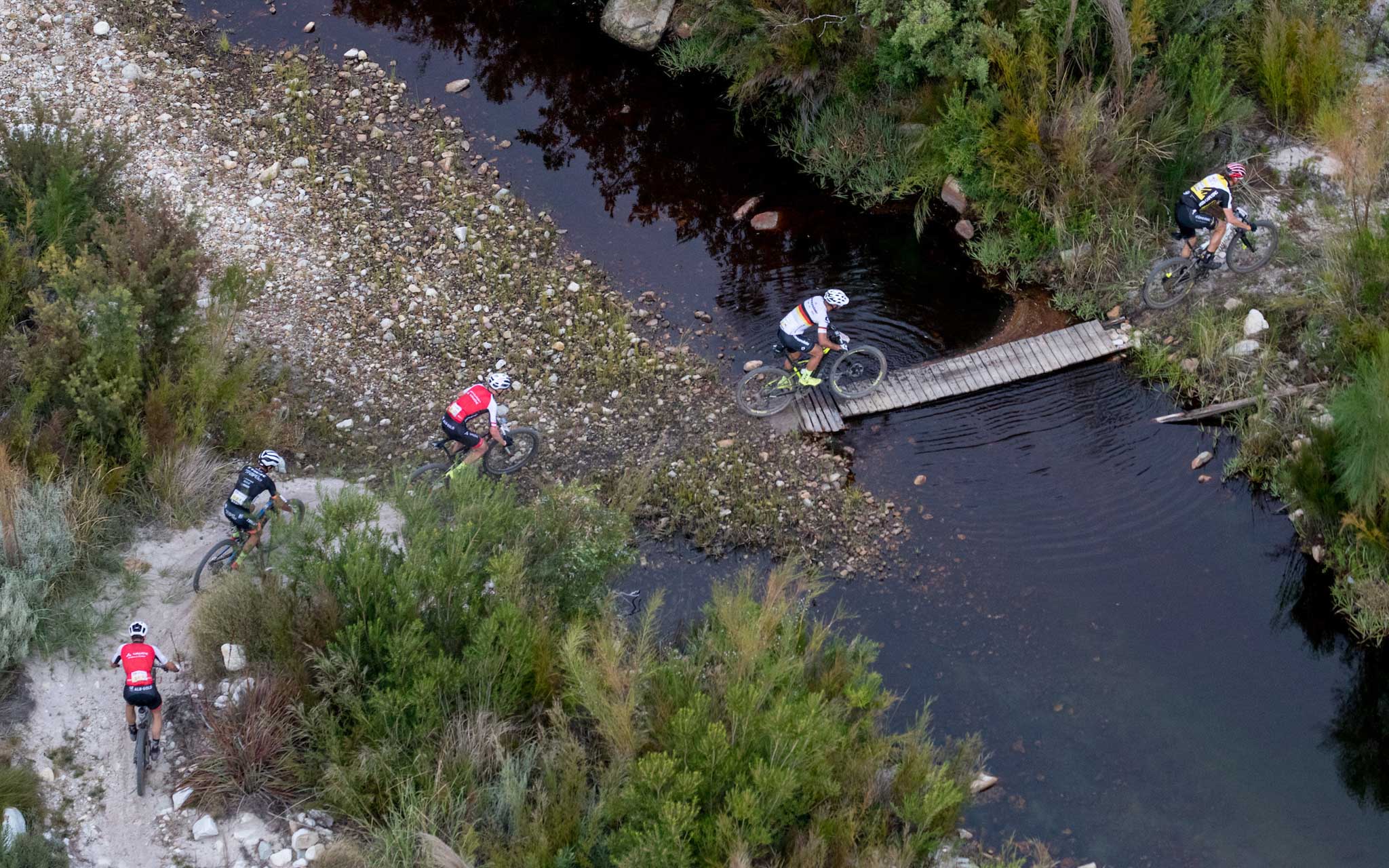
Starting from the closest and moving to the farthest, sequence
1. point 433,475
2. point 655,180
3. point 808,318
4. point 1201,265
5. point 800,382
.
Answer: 1. point 433,475
2. point 808,318
3. point 800,382
4. point 1201,265
5. point 655,180

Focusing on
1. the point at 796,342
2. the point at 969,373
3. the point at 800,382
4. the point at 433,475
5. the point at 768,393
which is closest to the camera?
the point at 433,475

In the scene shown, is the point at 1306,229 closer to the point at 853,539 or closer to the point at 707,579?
the point at 853,539

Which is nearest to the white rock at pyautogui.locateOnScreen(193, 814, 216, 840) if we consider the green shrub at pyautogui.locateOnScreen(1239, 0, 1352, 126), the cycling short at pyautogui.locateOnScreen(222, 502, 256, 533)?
the cycling short at pyautogui.locateOnScreen(222, 502, 256, 533)

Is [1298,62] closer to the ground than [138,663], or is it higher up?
higher up

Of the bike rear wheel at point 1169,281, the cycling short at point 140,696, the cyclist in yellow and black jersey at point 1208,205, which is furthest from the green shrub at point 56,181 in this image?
the cyclist in yellow and black jersey at point 1208,205

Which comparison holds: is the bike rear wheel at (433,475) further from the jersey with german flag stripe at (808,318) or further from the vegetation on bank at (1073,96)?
the vegetation on bank at (1073,96)

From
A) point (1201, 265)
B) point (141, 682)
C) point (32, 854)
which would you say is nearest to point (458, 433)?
point (141, 682)

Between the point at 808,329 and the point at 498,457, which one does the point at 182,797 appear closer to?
the point at 498,457
